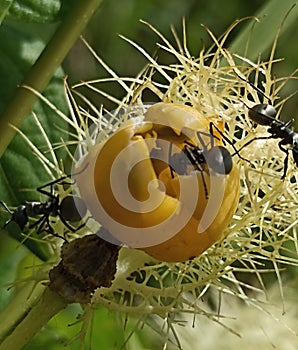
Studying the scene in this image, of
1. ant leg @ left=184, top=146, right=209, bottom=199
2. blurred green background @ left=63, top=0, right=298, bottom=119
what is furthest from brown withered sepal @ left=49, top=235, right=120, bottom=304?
blurred green background @ left=63, top=0, right=298, bottom=119

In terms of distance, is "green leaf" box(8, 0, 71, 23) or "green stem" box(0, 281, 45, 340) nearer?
"green stem" box(0, 281, 45, 340)

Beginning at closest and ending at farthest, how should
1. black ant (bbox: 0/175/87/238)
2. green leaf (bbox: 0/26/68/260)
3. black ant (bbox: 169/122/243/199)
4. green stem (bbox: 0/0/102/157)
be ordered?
1. black ant (bbox: 169/122/243/199)
2. black ant (bbox: 0/175/87/238)
3. green stem (bbox: 0/0/102/157)
4. green leaf (bbox: 0/26/68/260)

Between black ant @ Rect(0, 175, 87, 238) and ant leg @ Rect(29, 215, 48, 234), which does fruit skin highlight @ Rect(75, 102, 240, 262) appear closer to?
black ant @ Rect(0, 175, 87, 238)

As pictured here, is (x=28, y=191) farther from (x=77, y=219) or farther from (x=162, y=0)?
(x=162, y=0)

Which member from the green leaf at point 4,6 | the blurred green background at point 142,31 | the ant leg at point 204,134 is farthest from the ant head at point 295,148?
the blurred green background at point 142,31

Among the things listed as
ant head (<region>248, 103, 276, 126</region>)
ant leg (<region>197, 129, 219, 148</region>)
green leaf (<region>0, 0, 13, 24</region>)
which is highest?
ant head (<region>248, 103, 276, 126</region>)

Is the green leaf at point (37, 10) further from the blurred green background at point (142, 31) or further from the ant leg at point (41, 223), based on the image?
the blurred green background at point (142, 31)

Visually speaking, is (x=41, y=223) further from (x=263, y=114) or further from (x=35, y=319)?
(x=263, y=114)

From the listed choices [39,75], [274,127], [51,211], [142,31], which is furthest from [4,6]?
[142,31]
